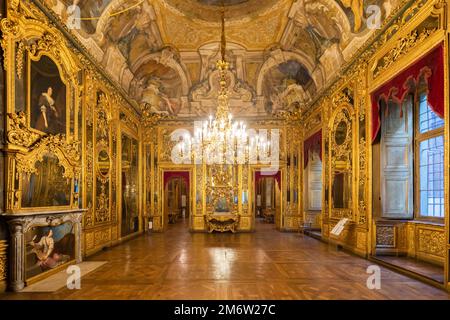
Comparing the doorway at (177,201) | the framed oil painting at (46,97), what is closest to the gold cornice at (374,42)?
the framed oil painting at (46,97)

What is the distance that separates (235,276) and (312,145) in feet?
23.0

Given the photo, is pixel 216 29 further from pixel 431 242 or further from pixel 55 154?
pixel 431 242

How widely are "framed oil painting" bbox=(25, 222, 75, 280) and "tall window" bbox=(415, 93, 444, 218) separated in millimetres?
7836

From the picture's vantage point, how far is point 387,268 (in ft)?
19.3

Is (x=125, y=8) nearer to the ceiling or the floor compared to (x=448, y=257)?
nearer to the ceiling

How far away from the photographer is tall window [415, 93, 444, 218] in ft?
20.6

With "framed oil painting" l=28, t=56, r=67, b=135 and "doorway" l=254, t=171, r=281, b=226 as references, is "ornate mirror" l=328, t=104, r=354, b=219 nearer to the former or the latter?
"framed oil painting" l=28, t=56, r=67, b=135

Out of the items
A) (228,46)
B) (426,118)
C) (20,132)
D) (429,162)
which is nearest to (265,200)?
(228,46)

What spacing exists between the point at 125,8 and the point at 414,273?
9039 millimetres

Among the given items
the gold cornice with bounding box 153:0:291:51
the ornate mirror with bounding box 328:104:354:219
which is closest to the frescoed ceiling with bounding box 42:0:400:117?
the gold cornice with bounding box 153:0:291:51

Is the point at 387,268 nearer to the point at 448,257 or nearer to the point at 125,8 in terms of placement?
the point at 448,257

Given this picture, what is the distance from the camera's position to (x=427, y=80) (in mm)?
4910

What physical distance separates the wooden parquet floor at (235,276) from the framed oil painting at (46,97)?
2.91 meters
